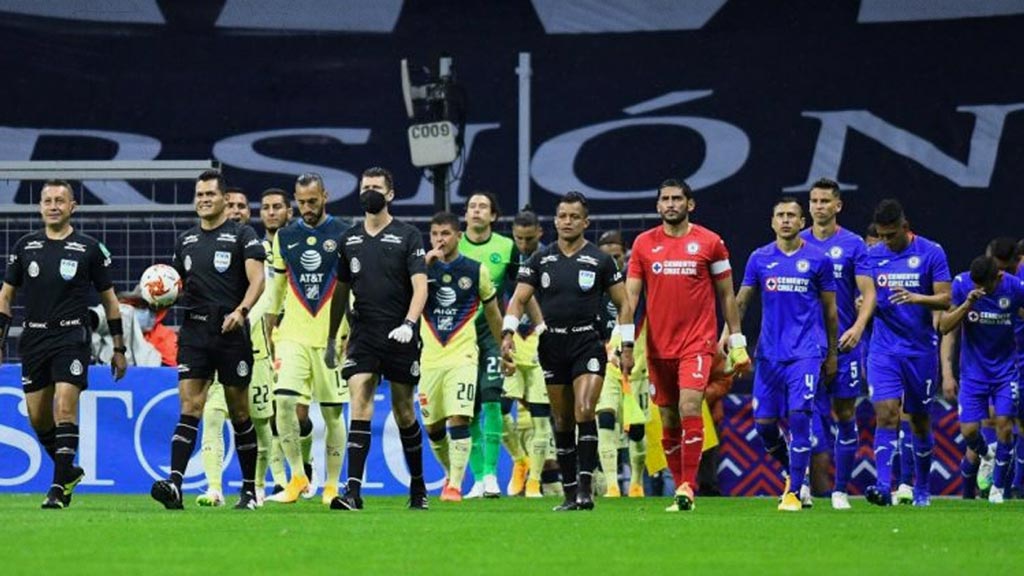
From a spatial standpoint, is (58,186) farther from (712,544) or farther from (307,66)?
(307,66)

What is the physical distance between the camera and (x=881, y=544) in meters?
12.9

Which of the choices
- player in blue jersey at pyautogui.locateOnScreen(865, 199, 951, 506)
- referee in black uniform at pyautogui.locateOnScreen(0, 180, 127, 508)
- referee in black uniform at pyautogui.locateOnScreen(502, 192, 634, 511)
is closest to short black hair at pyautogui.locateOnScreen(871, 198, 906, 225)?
player in blue jersey at pyautogui.locateOnScreen(865, 199, 951, 506)

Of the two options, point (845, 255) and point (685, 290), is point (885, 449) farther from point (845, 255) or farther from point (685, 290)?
point (685, 290)

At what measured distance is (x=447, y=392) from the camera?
62.9ft

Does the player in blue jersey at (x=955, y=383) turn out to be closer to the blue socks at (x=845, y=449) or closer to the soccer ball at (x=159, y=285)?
the blue socks at (x=845, y=449)

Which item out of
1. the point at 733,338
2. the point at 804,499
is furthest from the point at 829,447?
the point at 733,338

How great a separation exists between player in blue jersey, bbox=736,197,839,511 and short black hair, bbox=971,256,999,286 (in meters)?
1.79

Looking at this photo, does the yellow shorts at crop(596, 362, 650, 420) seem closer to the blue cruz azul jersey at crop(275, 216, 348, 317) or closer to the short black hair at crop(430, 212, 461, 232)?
the short black hair at crop(430, 212, 461, 232)

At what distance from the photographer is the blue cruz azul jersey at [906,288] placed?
1859 cm

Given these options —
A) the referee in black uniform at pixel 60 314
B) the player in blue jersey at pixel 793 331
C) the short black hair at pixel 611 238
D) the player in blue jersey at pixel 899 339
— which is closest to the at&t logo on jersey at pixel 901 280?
the player in blue jersey at pixel 899 339

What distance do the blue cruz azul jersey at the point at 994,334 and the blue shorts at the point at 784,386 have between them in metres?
2.94

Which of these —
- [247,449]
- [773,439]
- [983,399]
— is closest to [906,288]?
[773,439]

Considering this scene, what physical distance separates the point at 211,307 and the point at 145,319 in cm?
755

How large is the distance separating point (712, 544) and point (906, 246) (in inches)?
256
